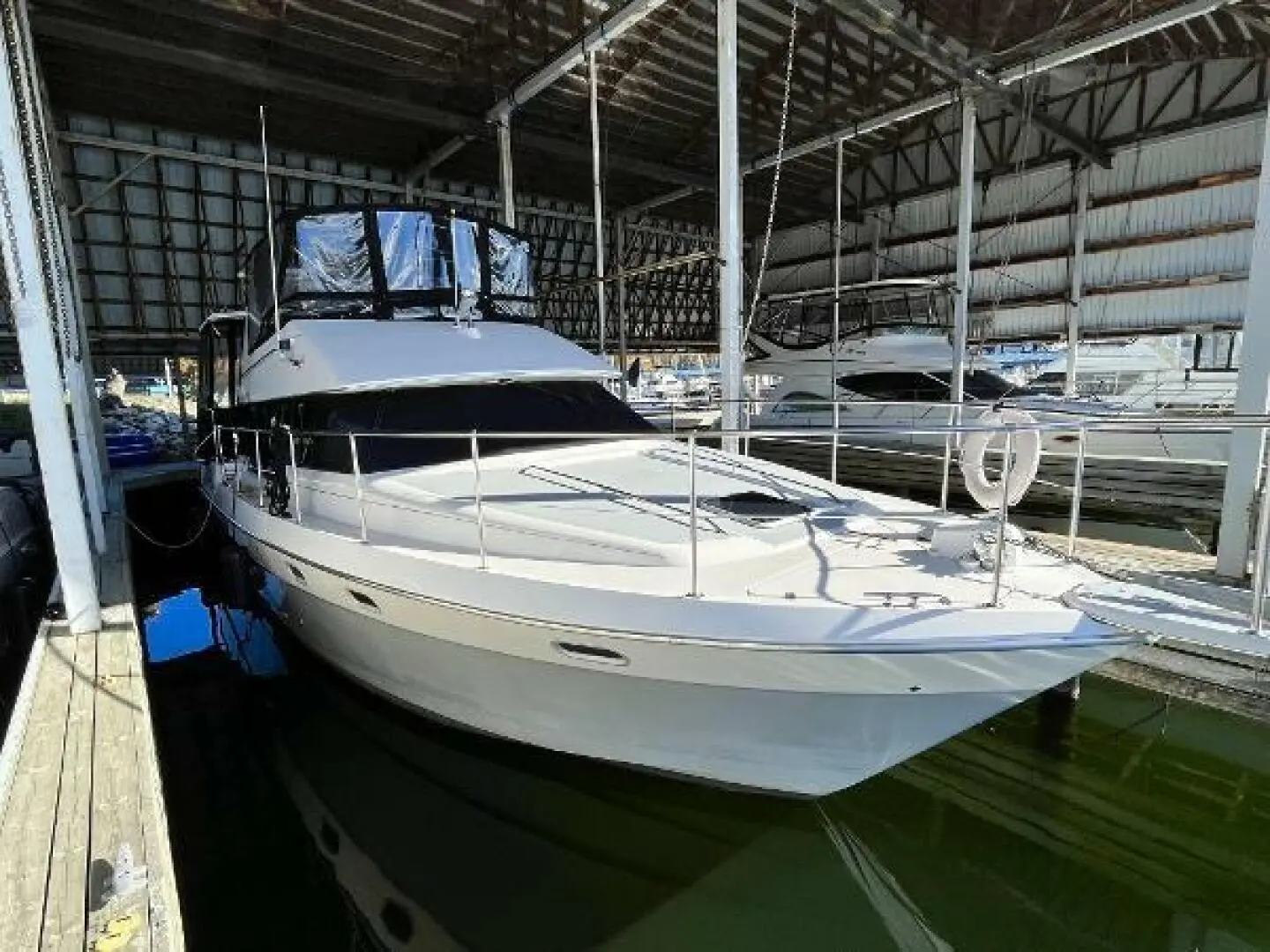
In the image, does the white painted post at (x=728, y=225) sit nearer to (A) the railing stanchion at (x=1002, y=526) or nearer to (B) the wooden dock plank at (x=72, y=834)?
(A) the railing stanchion at (x=1002, y=526)

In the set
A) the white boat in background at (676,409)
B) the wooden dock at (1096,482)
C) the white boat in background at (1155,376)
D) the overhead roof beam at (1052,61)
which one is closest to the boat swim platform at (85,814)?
the white boat in background at (676,409)

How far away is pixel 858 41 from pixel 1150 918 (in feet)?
39.5

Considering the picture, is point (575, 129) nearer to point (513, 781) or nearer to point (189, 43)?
point (189, 43)

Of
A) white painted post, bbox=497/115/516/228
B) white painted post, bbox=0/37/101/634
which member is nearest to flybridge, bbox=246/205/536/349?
white painted post, bbox=0/37/101/634

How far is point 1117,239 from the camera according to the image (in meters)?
14.5

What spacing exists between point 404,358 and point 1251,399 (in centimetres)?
547

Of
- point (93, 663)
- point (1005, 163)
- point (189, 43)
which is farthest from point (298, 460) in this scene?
point (1005, 163)

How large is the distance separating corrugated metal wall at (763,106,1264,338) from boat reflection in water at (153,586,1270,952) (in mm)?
12406

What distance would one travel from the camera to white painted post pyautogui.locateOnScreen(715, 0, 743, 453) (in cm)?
671

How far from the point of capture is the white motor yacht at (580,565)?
2.66 m

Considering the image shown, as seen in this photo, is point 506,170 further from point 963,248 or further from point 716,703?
point 716,703

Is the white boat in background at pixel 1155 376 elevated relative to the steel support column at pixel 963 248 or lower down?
lower down

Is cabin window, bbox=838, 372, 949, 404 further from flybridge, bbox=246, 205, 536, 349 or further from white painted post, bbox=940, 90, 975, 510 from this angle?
flybridge, bbox=246, 205, 536, 349

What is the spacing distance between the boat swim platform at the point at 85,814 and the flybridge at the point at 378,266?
2656 mm
